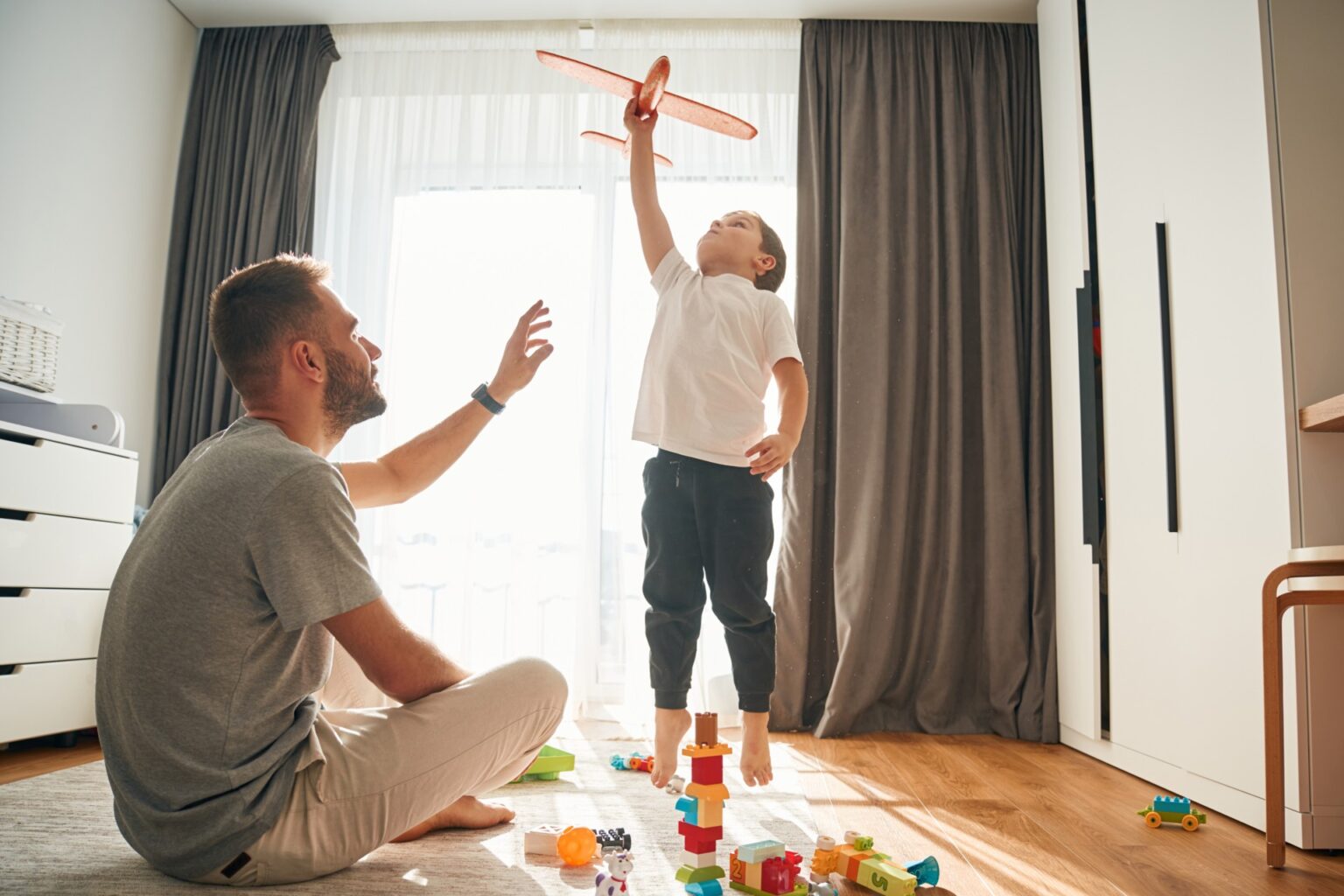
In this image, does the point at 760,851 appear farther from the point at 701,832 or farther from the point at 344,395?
the point at 344,395

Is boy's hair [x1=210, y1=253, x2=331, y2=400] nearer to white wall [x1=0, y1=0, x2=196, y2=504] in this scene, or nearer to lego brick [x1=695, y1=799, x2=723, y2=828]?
lego brick [x1=695, y1=799, x2=723, y2=828]

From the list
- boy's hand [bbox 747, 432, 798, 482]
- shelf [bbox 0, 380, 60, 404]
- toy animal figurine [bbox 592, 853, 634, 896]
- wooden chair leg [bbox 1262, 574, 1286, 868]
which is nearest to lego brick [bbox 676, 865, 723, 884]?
toy animal figurine [bbox 592, 853, 634, 896]

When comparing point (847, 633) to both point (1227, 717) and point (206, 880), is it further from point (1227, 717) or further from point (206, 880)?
point (206, 880)

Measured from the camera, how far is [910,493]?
128 inches

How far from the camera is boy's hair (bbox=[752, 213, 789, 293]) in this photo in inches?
87.0

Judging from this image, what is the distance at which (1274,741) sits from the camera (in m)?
1.58

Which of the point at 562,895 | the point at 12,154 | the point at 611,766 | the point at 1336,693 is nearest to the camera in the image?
the point at 562,895

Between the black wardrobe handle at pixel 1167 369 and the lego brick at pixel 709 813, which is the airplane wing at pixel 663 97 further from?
the lego brick at pixel 709 813

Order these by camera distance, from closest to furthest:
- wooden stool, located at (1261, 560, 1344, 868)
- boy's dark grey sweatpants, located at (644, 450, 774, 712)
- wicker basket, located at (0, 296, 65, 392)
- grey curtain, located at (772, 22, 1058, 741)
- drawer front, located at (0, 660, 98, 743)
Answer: wooden stool, located at (1261, 560, 1344, 868) → boy's dark grey sweatpants, located at (644, 450, 774, 712) → drawer front, located at (0, 660, 98, 743) → wicker basket, located at (0, 296, 65, 392) → grey curtain, located at (772, 22, 1058, 741)

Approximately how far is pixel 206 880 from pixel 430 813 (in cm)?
30

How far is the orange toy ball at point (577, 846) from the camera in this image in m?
1.44

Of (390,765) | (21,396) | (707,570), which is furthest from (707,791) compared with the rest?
(21,396)

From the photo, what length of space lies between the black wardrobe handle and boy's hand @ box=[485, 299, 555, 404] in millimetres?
1501

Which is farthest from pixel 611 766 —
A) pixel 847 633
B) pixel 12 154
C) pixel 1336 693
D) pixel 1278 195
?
pixel 12 154
